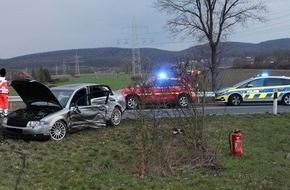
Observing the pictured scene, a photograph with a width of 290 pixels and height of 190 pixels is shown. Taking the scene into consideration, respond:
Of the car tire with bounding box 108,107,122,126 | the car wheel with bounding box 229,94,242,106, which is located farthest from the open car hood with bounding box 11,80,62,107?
the car wheel with bounding box 229,94,242,106

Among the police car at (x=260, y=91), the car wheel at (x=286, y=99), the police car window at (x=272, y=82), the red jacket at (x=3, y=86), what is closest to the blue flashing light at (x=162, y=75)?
the red jacket at (x=3, y=86)

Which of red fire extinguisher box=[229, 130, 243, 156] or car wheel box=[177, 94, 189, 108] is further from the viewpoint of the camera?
red fire extinguisher box=[229, 130, 243, 156]

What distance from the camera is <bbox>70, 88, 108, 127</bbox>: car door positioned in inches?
495

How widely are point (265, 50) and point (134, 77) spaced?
37.1 meters

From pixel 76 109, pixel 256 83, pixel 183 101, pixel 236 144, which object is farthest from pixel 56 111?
pixel 256 83

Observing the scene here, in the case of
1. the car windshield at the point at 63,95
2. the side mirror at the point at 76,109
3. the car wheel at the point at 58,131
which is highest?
the car windshield at the point at 63,95

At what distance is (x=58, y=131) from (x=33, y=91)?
133 centimetres

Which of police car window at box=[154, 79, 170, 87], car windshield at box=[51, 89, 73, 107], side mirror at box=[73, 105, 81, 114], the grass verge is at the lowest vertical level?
the grass verge

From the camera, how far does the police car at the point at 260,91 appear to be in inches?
908

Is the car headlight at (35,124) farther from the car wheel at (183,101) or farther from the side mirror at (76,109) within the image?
the car wheel at (183,101)

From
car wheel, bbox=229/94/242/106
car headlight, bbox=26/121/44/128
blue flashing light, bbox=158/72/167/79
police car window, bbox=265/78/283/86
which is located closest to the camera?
blue flashing light, bbox=158/72/167/79

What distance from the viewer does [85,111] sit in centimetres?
1284

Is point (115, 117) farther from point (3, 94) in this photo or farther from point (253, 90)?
point (253, 90)

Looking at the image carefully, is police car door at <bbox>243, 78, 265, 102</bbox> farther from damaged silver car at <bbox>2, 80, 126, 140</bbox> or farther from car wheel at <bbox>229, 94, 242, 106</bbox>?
damaged silver car at <bbox>2, 80, 126, 140</bbox>
